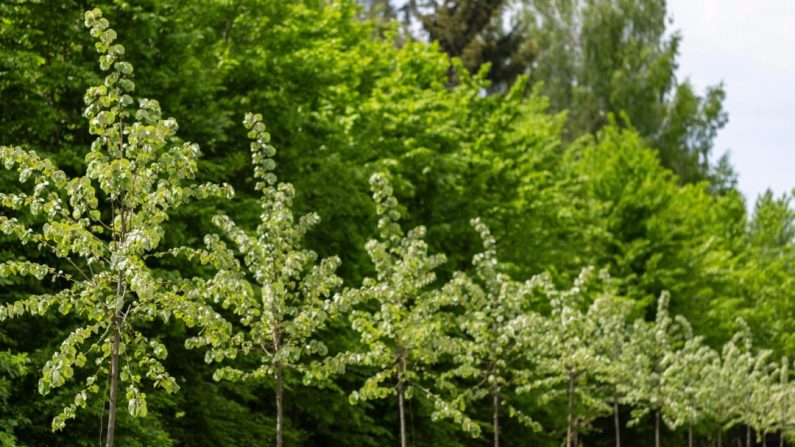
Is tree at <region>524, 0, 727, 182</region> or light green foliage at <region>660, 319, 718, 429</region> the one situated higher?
tree at <region>524, 0, 727, 182</region>

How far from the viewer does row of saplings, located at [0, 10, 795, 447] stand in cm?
976

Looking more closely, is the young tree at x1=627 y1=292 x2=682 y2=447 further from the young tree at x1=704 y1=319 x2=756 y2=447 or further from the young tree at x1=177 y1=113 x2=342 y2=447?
the young tree at x1=177 y1=113 x2=342 y2=447

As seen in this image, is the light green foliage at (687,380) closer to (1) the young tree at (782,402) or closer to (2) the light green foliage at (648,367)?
(2) the light green foliage at (648,367)

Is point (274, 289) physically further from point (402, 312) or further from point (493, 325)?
point (493, 325)

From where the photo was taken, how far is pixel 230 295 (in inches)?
495

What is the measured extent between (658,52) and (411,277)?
37787 mm

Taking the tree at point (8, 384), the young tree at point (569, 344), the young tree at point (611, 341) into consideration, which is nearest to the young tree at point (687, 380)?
the young tree at point (611, 341)

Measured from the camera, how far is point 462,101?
101ft

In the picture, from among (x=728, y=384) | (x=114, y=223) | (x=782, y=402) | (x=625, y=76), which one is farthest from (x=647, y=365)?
(x=625, y=76)

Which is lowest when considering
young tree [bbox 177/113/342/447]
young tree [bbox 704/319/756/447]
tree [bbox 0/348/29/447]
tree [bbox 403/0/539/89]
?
tree [bbox 0/348/29/447]

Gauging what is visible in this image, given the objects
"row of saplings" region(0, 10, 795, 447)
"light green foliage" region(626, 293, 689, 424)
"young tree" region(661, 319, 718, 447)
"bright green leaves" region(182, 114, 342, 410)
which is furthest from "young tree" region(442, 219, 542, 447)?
"young tree" region(661, 319, 718, 447)

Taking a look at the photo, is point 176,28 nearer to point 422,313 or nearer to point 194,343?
point 422,313

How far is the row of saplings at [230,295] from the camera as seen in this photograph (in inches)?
384

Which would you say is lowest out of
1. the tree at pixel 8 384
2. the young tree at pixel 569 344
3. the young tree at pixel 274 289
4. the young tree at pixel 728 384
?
the tree at pixel 8 384
